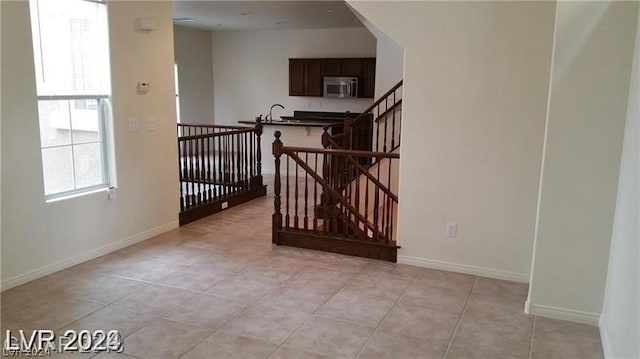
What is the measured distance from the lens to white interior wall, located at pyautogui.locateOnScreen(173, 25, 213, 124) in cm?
1090

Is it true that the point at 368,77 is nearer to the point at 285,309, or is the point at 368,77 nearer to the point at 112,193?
the point at 112,193

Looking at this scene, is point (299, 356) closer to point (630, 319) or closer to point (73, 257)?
point (630, 319)

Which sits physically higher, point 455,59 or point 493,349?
point 455,59

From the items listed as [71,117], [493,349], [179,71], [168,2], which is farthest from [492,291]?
[179,71]

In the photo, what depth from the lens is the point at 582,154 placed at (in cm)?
312

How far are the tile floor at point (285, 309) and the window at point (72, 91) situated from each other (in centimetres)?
81

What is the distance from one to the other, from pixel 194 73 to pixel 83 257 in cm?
770

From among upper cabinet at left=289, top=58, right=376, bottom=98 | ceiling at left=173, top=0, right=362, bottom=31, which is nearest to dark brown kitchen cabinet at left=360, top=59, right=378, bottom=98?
upper cabinet at left=289, top=58, right=376, bottom=98

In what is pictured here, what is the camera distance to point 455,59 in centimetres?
395

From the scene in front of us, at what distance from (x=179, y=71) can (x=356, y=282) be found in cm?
846

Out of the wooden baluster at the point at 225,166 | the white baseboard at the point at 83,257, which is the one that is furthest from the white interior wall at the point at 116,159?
the wooden baluster at the point at 225,166

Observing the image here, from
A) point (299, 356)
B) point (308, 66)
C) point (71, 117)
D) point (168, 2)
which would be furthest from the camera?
point (308, 66)

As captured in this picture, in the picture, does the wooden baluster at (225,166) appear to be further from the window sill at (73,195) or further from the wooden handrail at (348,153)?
the window sill at (73,195)

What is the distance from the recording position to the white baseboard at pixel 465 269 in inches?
159
